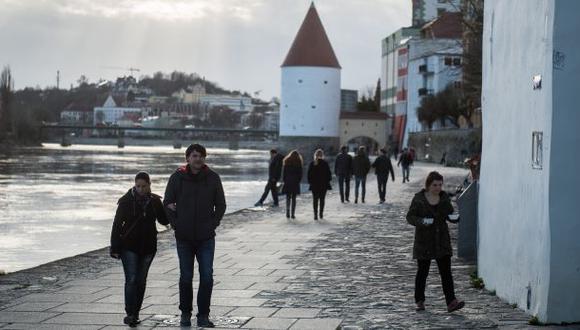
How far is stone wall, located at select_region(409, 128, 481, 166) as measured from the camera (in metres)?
60.6

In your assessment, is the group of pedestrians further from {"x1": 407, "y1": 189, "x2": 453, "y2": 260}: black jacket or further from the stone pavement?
{"x1": 407, "y1": 189, "x2": 453, "y2": 260}: black jacket

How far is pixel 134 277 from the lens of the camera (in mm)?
8906

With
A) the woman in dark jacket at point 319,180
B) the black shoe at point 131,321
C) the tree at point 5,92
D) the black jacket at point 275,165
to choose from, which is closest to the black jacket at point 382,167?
the black jacket at point 275,165

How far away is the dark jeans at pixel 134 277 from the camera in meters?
8.80

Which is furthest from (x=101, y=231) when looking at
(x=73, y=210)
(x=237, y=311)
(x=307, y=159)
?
(x=307, y=159)

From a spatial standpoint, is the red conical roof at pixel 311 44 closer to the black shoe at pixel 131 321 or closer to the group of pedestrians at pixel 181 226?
the group of pedestrians at pixel 181 226

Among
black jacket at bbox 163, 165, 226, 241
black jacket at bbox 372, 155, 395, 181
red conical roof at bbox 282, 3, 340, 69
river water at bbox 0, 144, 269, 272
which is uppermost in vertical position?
red conical roof at bbox 282, 3, 340, 69

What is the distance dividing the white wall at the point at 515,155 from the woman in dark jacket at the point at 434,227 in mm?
634

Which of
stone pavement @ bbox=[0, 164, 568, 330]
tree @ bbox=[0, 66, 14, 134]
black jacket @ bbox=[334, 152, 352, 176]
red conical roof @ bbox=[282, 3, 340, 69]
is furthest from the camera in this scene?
tree @ bbox=[0, 66, 14, 134]

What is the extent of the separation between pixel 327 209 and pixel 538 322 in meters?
16.4

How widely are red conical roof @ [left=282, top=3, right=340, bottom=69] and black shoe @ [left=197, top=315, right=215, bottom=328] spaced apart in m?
96.1

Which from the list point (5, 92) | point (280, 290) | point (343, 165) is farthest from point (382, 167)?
point (5, 92)

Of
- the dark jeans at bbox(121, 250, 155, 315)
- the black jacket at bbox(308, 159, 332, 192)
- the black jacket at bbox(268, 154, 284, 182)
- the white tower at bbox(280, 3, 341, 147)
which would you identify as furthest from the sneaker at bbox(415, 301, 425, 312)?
the white tower at bbox(280, 3, 341, 147)

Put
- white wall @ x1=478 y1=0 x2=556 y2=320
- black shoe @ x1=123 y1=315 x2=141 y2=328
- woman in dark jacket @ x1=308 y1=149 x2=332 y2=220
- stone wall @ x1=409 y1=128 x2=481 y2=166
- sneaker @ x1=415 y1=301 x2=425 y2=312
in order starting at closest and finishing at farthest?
white wall @ x1=478 y1=0 x2=556 y2=320 → black shoe @ x1=123 y1=315 x2=141 y2=328 → sneaker @ x1=415 y1=301 x2=425 y2=312 → woman in dark jacket @ x1=308 y1=149 x2=332 y2=220 → stone wall @ x1=409 y1=128 x2=481 y2=166
